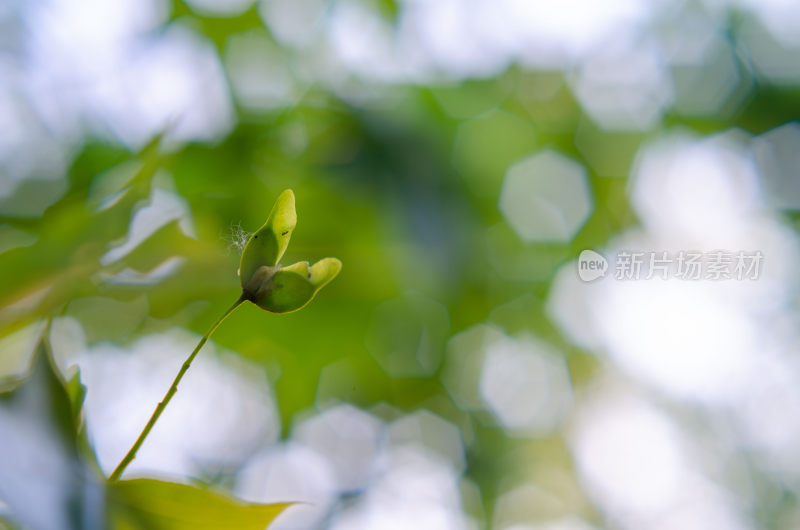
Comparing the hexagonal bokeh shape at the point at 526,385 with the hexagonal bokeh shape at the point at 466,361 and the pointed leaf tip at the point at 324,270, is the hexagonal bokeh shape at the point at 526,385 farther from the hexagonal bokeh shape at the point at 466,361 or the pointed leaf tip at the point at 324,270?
the pointed leaf tip at the point at 324,270

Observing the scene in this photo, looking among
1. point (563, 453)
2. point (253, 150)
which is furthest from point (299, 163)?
point (563, 453)

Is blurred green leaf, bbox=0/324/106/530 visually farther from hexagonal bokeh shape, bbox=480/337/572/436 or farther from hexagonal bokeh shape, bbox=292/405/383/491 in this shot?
hexagonal bokeh shape, bbox=480/337/572/436

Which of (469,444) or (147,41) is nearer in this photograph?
(147,41)

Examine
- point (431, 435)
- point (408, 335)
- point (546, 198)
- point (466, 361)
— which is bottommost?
point (431, 435)

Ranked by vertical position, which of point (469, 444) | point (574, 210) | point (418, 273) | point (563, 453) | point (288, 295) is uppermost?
point (288, 295)

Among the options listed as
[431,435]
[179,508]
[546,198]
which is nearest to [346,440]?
[431,435]

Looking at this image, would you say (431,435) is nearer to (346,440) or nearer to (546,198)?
(346,440)

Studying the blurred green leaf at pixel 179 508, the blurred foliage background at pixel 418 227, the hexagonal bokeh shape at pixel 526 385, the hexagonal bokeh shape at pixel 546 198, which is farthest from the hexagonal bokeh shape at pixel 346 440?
the blurred green leaf at pixel 179 508

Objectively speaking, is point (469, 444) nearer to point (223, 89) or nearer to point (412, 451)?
point (412, 451)
